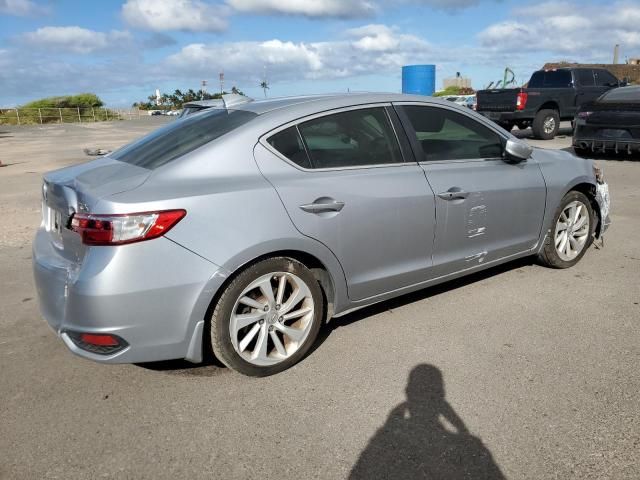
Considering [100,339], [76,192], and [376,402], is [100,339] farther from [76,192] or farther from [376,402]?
[376,402]

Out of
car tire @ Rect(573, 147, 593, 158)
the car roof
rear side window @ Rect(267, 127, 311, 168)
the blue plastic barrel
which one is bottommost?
car tire @ Rect(573, 147, 593, 158)

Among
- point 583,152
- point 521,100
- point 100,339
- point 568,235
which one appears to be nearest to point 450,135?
point 568,235

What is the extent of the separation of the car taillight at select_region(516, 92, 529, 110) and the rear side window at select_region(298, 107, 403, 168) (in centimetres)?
1346

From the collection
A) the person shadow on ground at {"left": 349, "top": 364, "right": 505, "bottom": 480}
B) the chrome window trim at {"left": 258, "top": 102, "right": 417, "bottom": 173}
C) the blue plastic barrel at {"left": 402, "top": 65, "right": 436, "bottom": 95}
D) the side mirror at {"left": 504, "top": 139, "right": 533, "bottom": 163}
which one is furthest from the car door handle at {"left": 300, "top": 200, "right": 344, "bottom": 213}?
the blue plastic barrel at {"left": 402, "top": 65, "right": 436, "bottom": 95}

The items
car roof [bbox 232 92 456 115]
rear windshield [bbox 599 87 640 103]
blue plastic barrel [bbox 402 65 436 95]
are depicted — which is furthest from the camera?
blue plastic barrel [bbox 402 65 436 95]

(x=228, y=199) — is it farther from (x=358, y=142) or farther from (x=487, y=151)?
(x=487, y=151)

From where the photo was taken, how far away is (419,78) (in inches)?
894

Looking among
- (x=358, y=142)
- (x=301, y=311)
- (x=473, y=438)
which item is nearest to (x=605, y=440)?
(x=473, y=438)

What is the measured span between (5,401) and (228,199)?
1648mm

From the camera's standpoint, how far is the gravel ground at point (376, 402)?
8.08 feet

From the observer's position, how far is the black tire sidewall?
15.3 ft

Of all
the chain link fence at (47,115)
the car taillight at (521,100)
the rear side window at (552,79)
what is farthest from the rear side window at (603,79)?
the chain link fence at (47,115)

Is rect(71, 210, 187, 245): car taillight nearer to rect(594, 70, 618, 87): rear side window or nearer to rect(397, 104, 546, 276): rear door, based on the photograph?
rect(397, 104, 546, 276): rear door

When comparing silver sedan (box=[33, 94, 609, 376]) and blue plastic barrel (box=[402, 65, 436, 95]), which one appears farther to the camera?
blue plastic barrel (box=[402, 65, 436, 95])
